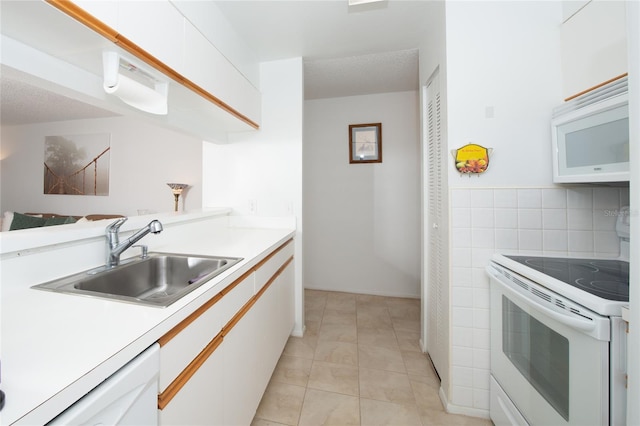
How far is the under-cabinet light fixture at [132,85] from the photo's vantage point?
95 centimetres

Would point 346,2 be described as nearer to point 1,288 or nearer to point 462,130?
point 462,130

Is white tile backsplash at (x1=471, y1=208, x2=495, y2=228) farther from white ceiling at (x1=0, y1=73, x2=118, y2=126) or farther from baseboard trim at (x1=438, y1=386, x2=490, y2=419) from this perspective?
white ceiling at (x1=0, y1=73, x2=118, y2=126)

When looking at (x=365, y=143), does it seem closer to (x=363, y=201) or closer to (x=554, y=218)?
(x=363, y=201)

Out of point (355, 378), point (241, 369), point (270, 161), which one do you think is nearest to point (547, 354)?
point (355, 378)

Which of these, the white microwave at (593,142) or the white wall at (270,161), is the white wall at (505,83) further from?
the white wall at (270,161)

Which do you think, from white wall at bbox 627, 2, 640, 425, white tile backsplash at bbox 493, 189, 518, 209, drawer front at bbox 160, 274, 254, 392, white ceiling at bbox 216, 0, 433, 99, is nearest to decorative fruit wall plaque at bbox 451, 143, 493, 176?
white tile backsplash at bbox 493, 189, 518, 209

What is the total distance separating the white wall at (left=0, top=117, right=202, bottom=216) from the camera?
9.02 feet

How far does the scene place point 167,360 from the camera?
64cm

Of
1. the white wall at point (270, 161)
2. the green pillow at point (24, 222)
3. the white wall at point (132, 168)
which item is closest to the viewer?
the white wall at point (270, 161)

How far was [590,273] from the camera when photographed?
3.30ft

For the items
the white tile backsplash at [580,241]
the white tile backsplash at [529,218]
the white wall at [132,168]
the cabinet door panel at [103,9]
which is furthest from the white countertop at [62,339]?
the white wall at [132,168]

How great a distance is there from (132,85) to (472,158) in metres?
1.70

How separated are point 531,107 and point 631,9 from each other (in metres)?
0.95

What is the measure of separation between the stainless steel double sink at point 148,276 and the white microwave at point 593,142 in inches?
65.0
